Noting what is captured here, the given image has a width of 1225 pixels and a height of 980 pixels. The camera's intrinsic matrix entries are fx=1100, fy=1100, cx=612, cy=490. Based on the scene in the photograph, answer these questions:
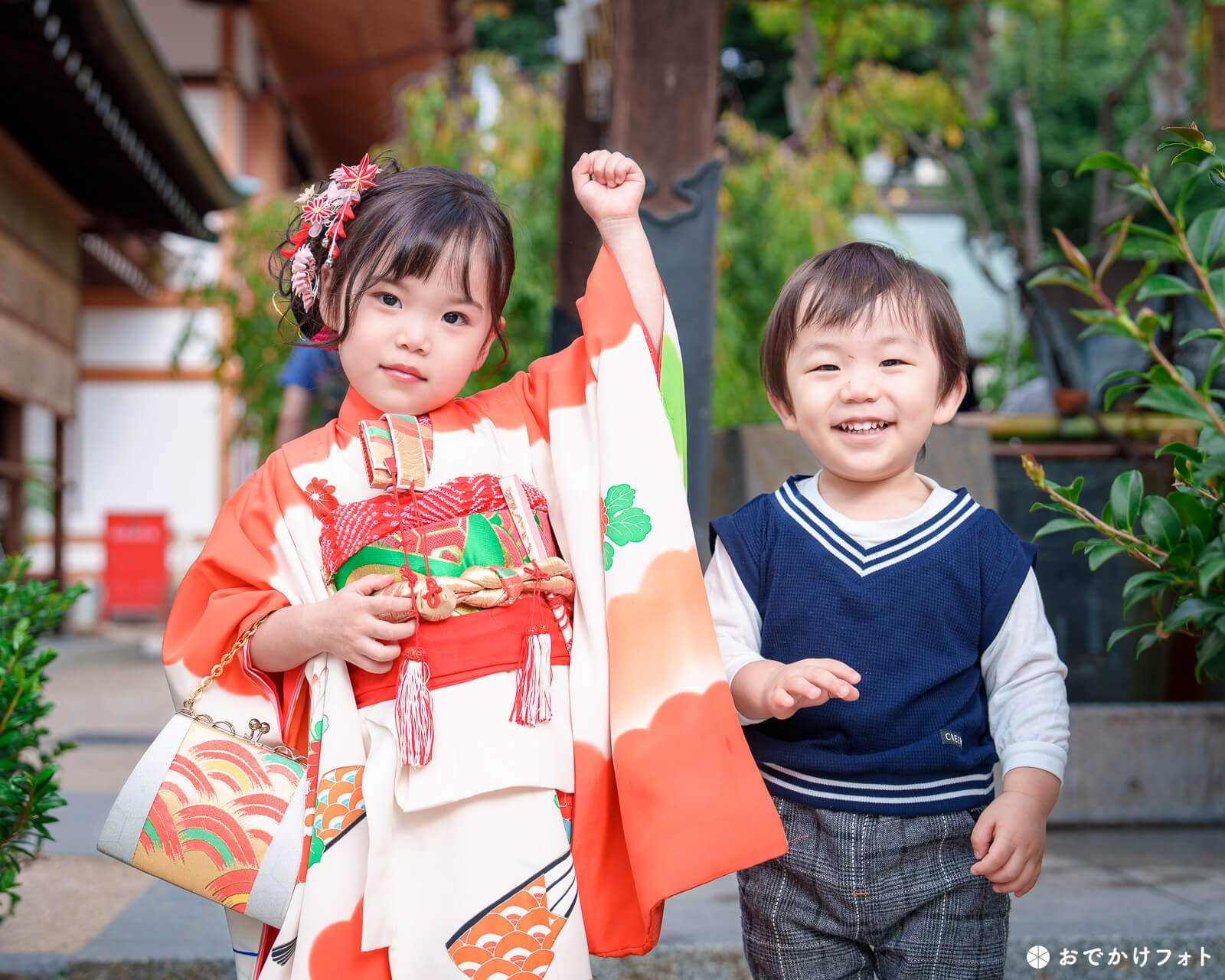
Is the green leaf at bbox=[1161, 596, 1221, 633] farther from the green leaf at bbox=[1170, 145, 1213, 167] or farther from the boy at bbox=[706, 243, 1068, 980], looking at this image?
the green leaf at bbox=[1170, 145, 1213, 167]

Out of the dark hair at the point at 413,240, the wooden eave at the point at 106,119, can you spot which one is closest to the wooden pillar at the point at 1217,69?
the dark hair at the point at 413,240

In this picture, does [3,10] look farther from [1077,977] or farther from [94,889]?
[1077,977]

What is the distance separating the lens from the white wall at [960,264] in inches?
456

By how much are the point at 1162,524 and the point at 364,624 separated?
105 cm

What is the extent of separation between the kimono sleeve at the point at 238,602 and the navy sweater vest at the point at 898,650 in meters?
0.67

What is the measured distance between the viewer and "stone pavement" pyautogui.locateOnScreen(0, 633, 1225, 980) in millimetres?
2184

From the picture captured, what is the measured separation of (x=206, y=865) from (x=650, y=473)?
753 mm

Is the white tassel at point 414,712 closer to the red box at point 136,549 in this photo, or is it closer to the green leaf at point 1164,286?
the green leaf at point 1164,286

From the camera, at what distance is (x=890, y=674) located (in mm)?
1428

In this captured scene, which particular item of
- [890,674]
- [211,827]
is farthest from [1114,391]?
[211,827]

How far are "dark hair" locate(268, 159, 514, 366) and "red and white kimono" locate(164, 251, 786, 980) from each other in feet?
0.45

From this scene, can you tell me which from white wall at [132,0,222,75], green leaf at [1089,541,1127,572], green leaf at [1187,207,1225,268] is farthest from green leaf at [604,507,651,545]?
white wall at [132,0,222,75]

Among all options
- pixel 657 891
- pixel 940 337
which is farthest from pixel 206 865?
pixel 940 337

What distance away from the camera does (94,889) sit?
281 cm
